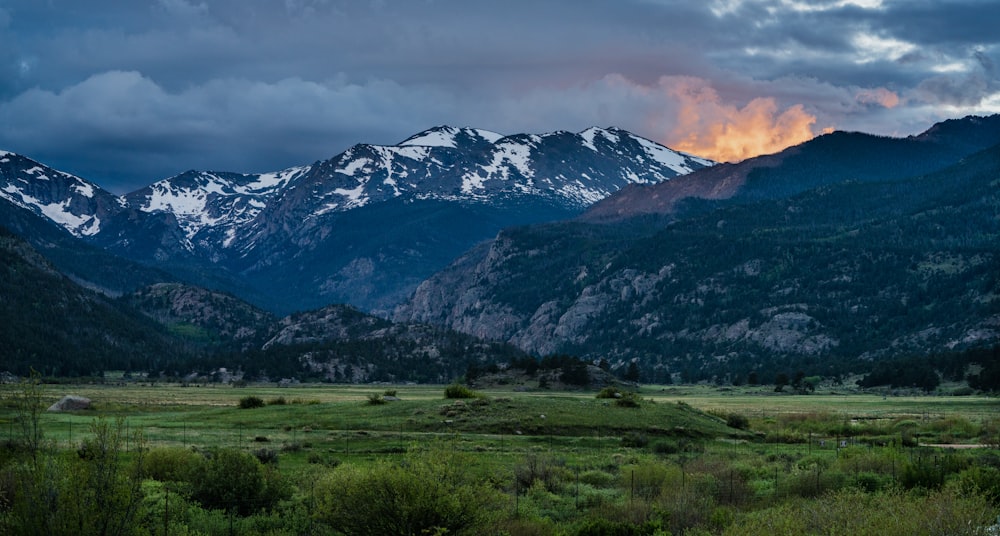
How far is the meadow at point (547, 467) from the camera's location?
94.1 ft

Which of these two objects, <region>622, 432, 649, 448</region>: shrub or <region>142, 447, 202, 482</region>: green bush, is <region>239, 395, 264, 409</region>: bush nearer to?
<region>622, 432, 649, 448</region>: shrub

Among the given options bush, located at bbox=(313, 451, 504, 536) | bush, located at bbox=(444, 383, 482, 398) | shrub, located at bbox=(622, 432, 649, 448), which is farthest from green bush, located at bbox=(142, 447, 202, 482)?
bush, located at bbox=(444, 383, 482, 398)

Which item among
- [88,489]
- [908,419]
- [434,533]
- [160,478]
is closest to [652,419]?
[908,419]

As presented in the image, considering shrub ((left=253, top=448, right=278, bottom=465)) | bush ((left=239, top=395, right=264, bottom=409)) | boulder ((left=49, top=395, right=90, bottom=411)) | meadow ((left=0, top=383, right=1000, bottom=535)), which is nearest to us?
meadow ((left=0, top=383, right=1000, bottom=535))

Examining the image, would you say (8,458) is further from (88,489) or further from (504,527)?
(504,527)

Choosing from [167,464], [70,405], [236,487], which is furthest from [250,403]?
[236,487]

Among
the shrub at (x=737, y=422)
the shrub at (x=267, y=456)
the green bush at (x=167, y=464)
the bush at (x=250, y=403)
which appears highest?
the green bush at (x=167, y=464)

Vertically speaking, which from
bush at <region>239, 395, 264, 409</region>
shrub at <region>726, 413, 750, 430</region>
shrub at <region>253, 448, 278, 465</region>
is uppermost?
shrub at <region>253, 448, 278, 465</region>

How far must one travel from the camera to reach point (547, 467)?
46688 mm

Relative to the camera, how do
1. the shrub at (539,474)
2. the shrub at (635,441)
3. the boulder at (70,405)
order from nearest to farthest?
1. the shrub at (539,474)
2. the shrub at (635,441)
3. the boulder at (70,405)

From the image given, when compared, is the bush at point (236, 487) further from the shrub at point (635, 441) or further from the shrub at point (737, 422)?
the shrub at point (737, 422)

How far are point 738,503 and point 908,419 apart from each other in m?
57.0

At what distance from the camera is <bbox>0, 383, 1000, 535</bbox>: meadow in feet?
94.1

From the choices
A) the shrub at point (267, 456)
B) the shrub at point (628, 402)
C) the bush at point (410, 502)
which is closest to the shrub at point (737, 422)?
the shrub at point (628, 402)
